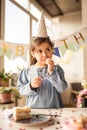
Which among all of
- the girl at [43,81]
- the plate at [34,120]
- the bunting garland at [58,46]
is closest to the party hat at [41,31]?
the girl at [43,81]

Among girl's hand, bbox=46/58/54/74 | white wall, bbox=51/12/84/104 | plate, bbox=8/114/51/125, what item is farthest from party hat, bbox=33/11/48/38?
white wall, bbox=51/12/84/104

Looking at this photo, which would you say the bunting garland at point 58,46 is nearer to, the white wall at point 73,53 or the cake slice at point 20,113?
the cake slice at point 20,113

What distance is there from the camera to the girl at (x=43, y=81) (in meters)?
1.35

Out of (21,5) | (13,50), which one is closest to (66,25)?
(21,5)

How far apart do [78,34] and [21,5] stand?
201 centimetres

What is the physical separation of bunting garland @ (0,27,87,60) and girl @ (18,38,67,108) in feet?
2.35

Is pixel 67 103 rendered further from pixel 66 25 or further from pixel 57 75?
pixel 57 75

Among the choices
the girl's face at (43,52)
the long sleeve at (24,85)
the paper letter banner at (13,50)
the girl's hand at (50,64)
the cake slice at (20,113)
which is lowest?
the cake slice at (20,113)

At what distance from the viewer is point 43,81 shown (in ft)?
4.78

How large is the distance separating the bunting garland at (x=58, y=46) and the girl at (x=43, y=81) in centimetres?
72

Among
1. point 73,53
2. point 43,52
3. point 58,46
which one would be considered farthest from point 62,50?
point 73,53

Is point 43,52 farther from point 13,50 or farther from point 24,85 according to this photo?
point 13,50

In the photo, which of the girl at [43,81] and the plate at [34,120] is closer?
the plate at [34,120]

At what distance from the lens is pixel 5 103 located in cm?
279
